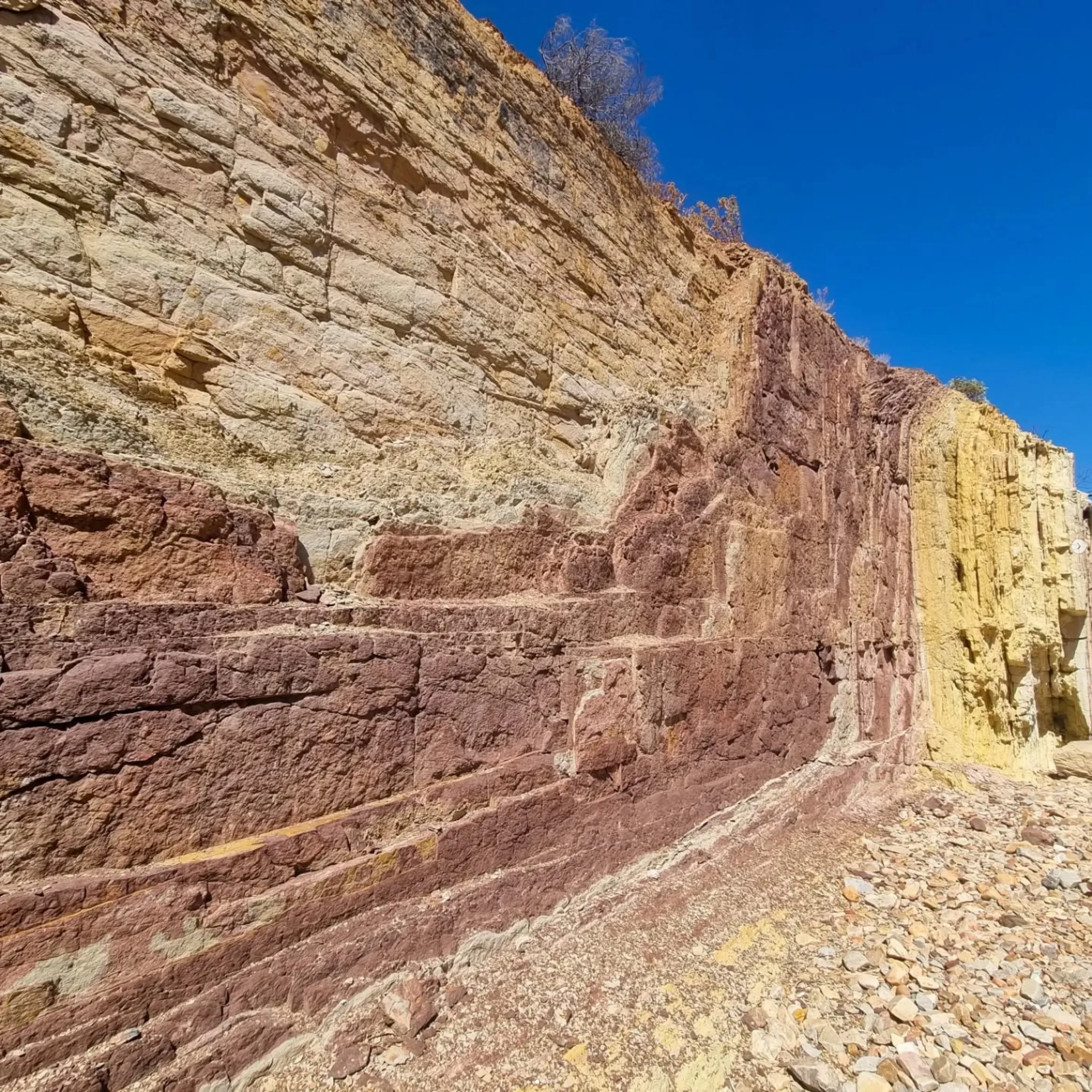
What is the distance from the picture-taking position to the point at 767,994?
3.16 m

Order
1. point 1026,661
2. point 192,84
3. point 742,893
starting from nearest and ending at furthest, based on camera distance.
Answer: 1. point 192,84
2. point 742,893
3. point 1026,661

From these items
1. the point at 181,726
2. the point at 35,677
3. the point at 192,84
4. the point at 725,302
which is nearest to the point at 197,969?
the point at 181,726

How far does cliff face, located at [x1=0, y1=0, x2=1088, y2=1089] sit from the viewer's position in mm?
2098

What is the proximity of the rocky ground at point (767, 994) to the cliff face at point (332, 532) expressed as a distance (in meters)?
0.26

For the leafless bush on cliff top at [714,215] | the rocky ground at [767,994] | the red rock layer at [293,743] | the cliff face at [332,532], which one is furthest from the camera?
the leafless bush on cliff top at [714,215]

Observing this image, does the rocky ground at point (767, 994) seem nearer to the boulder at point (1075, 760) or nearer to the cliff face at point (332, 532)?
the cliff face at point (332, 532)

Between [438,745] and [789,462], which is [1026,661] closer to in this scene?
[789,462]

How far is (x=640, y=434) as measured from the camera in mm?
4906

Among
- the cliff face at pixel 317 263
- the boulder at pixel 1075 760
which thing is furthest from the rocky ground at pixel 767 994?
the boulder at pixel 1075 760

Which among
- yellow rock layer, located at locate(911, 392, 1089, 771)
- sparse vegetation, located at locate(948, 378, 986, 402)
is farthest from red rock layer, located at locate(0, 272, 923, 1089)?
sparse vegetation, located at locate(948, 378, 986, 402)

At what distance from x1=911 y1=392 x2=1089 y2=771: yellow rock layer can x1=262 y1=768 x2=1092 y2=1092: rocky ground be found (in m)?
3.14

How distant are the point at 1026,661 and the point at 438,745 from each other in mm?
7805

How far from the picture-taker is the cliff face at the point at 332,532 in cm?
210

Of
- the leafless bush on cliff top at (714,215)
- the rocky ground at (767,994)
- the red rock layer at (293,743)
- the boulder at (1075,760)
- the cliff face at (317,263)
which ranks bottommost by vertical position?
the rocky ground at (767,994)
